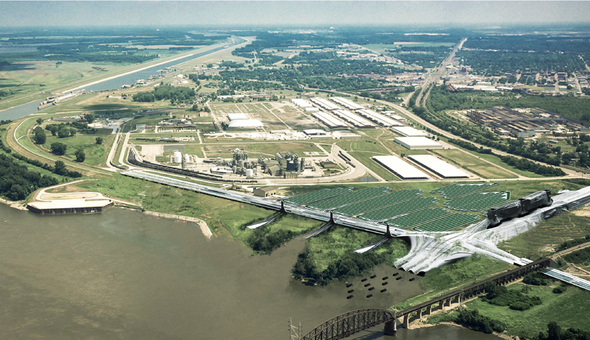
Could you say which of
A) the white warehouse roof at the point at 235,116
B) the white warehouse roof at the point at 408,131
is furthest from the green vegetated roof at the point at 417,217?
the white warehouse roof at the point at 235,116

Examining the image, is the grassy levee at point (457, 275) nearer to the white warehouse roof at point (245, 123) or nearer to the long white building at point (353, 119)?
the long white building at point (353, 119)

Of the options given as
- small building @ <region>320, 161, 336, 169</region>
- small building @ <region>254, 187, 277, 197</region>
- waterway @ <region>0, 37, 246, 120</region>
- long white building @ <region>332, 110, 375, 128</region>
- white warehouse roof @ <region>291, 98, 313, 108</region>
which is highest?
small building @ <region>254, 187, 277, 197</region>

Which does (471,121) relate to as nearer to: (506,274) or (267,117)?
(267,117)

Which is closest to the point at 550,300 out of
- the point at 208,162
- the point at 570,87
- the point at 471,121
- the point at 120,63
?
the point at 208,162

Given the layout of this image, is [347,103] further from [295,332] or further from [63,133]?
[295,332]

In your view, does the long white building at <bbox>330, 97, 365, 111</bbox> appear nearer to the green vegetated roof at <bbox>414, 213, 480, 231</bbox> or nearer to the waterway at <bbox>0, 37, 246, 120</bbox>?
the green vegetated roof at <bbox>414, 213, 480, 231</bbox>

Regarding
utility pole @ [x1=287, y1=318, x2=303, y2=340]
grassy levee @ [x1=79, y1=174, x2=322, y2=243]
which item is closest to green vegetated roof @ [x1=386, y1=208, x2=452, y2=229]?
grassy levee @ [x1=79, y1=174, x2=322, y2=243]
